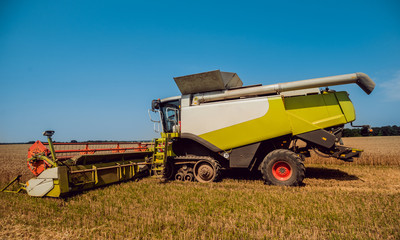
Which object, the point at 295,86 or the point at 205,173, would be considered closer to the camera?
the point at 295,86

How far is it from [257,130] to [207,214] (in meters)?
3.20

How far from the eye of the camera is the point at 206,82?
722cm

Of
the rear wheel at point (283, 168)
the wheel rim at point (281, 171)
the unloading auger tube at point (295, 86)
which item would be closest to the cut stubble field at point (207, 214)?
the rear wheel at point (283, 168)

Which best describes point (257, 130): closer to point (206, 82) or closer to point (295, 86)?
point (295, 86)

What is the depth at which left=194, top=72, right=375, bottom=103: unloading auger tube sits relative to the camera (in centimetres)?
586

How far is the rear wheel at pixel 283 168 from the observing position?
596 centimetres

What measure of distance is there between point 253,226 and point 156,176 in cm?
432

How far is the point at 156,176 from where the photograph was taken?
7.07m

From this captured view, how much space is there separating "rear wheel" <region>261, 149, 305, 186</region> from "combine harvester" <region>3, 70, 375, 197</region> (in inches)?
1.0

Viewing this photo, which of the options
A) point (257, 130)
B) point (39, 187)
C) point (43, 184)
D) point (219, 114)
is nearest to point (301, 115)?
point (257, 130)

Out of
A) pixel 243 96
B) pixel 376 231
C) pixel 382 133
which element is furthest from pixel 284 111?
pixel 382 133

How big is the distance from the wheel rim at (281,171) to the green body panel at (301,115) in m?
0.78

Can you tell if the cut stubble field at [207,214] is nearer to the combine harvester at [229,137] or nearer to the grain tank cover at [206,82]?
the combine harvester at [229,137]

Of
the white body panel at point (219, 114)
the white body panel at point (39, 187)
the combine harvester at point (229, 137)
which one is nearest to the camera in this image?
the white body panel at point (39, 187)
